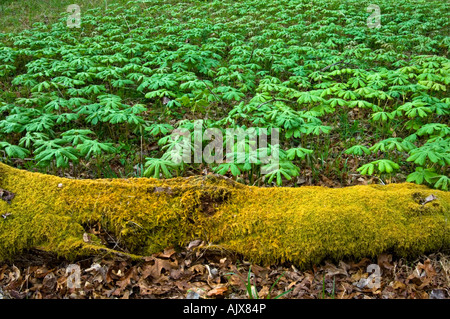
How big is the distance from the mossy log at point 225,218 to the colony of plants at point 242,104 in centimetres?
39

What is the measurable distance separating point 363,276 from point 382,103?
3572 mm

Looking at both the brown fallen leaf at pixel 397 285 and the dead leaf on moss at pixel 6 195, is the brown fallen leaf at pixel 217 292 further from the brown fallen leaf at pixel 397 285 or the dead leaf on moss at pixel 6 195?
the dead leaf on moss at pixel 6 195

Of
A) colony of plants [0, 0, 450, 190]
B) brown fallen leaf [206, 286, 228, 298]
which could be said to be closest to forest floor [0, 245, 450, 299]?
brown fallen leaf [206, 286, 228, 298]

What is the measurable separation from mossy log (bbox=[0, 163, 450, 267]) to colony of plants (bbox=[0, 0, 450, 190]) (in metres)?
0.39

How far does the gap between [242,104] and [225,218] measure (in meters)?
1.76

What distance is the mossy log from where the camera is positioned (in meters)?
2.06

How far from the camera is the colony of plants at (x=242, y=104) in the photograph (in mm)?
3055

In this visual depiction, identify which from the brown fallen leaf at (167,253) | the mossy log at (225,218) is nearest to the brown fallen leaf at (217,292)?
the mossy log at (225,218)

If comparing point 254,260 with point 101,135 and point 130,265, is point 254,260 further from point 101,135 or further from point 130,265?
point 101,135

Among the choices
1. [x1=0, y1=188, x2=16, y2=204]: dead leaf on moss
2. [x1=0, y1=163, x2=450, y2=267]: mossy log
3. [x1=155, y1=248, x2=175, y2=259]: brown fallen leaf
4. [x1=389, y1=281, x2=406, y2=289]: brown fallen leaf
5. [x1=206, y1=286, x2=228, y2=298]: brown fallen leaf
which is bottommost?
[x1=389, y1=281, x2=406, y2=289]: brown fallen leaf

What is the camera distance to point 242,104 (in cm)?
359

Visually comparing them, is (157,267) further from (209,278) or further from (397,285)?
(397,285)

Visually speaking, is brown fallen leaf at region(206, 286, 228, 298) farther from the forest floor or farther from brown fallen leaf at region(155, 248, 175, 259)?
brown fallen leaf at region(155, 248, 175, 259)
